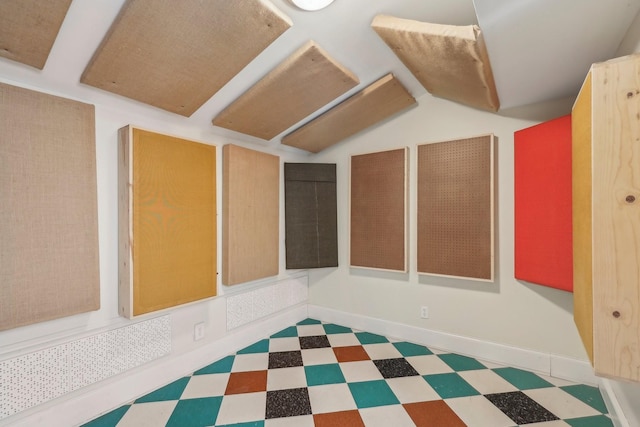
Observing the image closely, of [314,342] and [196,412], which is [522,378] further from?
[196,412]

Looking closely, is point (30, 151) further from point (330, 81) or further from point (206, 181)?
point (330, 81)

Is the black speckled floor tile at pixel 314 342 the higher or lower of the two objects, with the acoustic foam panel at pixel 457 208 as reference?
lower

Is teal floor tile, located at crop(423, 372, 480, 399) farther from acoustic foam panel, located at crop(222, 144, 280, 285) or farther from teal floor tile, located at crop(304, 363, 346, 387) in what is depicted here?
acoustic foam panel, located at crop(222, 144, 280, 285)

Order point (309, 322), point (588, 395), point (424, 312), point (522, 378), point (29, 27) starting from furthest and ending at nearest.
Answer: point (309, 322), point (424, 312), point (522, 378), point (588, 395), point (29, 27)

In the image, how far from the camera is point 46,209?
1462 mm

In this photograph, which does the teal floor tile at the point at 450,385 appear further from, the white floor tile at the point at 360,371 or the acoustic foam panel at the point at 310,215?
the acoustic foam panel at the point at 310,215

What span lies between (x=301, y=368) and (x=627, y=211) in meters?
2.17

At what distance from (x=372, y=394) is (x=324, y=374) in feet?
1.34

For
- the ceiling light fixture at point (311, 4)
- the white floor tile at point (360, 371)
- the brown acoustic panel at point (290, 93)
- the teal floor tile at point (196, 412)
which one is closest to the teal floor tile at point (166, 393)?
the teal floor tile at point (196, 412)

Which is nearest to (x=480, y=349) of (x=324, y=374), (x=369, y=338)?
(x=369, y=338)

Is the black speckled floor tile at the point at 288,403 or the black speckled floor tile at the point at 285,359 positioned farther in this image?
the black speckled floor tile at the point at 285,359

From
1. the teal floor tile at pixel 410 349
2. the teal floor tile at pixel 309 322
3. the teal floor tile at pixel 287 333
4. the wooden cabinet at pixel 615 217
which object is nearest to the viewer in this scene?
the wooden cabinet at pixel 615 217

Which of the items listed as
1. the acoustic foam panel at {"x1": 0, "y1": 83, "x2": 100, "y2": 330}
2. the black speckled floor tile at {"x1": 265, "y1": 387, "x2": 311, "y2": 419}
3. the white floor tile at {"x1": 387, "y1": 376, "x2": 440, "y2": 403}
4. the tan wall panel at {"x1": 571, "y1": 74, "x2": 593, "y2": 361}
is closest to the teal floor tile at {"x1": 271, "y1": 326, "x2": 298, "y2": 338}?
the black speckled floor tile at {"x1": 265, "y1": 387, "x2": 311, "y2": 419}

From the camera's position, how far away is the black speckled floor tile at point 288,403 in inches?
67.3
